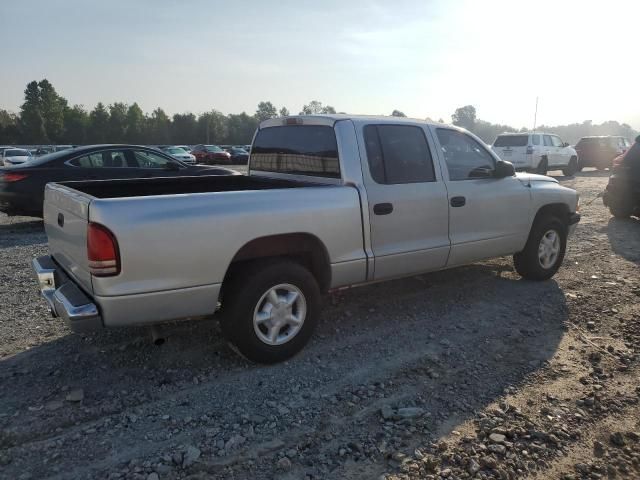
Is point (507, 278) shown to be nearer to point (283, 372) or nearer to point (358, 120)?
point (358, 120)

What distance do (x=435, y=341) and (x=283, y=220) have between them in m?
1.73

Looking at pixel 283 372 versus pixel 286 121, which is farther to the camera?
pixel 286 121

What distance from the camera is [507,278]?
6.01 metres

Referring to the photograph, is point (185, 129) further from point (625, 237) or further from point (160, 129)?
point (625, 237)

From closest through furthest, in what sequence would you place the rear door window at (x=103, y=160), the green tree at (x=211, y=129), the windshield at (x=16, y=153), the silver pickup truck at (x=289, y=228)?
the silver pickup truck at (x=289, y=228)
the rear door window at (x=103, y=160)
the windshield at (x=16, y=153)
the green tree at (x=211, y=129)

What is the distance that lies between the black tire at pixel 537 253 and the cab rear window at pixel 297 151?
2783mm

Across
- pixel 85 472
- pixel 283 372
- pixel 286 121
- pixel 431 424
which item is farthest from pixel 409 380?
pixel 286 121

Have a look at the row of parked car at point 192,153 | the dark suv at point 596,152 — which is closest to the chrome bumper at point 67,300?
the dark suv at point 596,152

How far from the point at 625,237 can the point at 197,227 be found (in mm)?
7897

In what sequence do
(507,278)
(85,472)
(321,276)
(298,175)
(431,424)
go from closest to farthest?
(85,472) → (431,424) → (321,276) → (298,175) → (507,278)

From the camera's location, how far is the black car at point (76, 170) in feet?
27.9

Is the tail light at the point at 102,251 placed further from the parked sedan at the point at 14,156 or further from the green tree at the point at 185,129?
the green tree at the point at 185,129

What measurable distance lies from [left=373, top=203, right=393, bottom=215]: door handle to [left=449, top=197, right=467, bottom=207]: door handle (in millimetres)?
822

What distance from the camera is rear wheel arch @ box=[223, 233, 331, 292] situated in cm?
360
